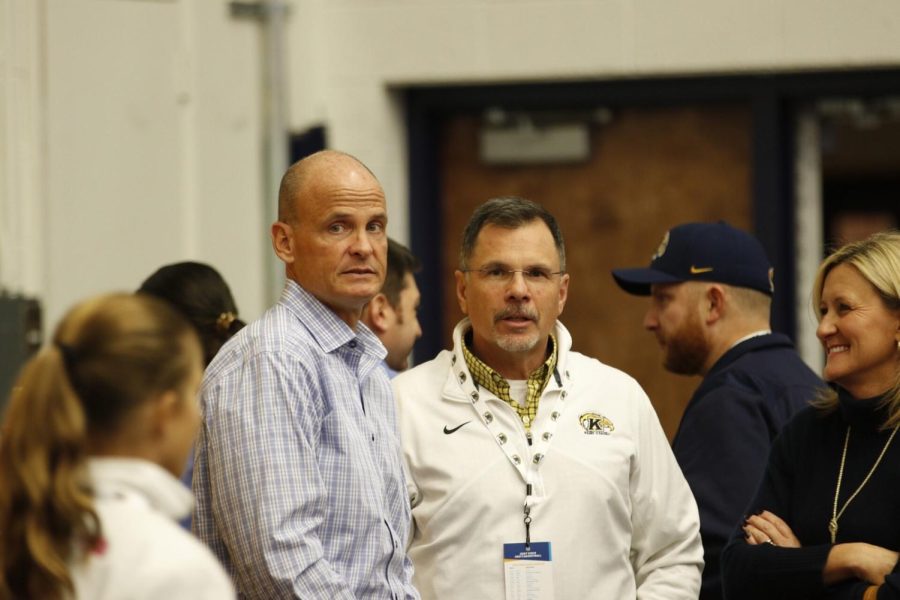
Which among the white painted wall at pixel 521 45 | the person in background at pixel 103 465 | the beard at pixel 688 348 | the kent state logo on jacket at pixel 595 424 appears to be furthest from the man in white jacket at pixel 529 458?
the white painted wall at pixel 521 45

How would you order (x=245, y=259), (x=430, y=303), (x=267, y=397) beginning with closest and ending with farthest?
(x=267, y=397), (x=245, y=259), (x=430, y=303)

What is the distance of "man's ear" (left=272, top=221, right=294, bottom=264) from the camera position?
2.78 meters

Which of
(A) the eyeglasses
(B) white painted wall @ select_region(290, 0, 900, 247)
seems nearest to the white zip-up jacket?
(A) the eyeglasses

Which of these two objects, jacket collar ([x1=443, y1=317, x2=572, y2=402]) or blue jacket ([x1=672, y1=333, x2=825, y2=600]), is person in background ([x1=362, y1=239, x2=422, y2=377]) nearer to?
jacket collar ([x1=443, y1=317, x2=572, y2=402])

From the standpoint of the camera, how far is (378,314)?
3832 mm

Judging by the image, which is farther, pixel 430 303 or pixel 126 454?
pixel 430 303

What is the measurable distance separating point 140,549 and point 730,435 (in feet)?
6.55

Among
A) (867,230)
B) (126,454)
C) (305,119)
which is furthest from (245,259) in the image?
(867,230)

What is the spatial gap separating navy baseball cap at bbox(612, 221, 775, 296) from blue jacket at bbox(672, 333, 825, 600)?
28 cm

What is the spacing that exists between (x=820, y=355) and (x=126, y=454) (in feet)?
12.8

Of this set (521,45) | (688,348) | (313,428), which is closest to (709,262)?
(688,348)

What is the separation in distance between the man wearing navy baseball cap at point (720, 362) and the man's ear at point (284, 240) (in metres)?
1.23

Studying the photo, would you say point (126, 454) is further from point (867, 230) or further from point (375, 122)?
point (867, 230)

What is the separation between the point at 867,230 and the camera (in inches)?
396
